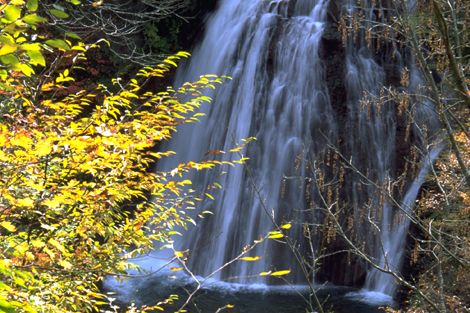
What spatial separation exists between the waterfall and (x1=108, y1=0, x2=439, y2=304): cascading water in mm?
23

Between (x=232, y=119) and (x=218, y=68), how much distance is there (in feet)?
5.34

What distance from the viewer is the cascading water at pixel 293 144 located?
398 inches

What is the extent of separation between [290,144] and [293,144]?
0.22 feet

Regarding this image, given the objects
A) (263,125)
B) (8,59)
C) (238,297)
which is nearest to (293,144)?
(263,125)

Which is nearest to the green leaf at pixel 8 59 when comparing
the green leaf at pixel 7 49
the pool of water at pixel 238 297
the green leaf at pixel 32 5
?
the green leaf at pixel 7 49

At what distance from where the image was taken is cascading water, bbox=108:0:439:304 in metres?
10.1

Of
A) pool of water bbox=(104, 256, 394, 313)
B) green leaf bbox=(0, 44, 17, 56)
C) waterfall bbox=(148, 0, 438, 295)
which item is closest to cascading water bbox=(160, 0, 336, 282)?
waterfall bbox=(148, 0, 438, 295)

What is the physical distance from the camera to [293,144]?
1095 centimetres

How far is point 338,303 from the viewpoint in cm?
859

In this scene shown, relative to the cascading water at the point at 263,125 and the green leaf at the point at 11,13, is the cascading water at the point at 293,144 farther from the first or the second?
the green leaf at the point at 11,13

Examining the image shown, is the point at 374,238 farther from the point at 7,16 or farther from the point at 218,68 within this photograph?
the point at 7,16

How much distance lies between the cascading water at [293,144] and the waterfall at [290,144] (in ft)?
0.08

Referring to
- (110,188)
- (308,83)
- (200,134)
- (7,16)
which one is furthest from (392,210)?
(7,16)

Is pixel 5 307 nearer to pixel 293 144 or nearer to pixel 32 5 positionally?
pixel 32 5
